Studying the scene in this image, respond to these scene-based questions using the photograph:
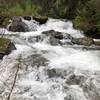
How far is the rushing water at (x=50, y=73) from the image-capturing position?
213 inches

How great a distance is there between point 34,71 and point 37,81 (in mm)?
594

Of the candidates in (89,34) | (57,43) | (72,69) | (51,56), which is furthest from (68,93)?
(89,34)

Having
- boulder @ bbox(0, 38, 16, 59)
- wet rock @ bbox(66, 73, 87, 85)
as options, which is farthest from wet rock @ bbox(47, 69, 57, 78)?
A: boulder @ bbox(0, 38, 16, 59)

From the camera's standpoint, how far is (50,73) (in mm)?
6484

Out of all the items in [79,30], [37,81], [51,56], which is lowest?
[79,30]

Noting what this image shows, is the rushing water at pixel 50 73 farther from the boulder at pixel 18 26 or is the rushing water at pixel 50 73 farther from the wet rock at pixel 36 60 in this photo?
the boulder at pixel 18 26

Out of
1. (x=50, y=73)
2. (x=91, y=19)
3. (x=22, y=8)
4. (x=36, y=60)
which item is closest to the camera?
(x=50, y=73)

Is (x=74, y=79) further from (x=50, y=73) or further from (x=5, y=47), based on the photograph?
(x=5, y=47)

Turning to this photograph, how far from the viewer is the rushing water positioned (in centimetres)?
541

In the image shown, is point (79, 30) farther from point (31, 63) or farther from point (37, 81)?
point (37, 81)

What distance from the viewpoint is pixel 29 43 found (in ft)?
32.9

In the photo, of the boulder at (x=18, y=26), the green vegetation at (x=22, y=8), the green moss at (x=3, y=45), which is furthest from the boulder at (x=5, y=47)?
the green vegetation at (x=22, y=8)

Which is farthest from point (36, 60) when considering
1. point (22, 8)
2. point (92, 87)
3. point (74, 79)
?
point (22, 8)

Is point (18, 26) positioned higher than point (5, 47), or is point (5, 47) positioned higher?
point (5, 47)
